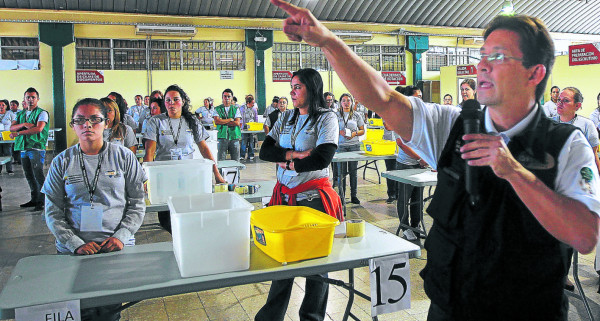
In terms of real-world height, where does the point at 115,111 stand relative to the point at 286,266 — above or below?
above

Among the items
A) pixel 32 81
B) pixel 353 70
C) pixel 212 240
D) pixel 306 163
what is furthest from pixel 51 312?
pixel 32 81

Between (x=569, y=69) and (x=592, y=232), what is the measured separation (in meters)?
15.3

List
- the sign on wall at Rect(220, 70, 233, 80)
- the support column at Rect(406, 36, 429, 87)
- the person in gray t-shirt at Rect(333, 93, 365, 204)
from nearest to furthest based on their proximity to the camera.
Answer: the person in gray t-shirt at Rect(333, 93, 365, 204)
the sign on wall at Rect(220, 70, 233, 80)
the support column at Rect(406, 36, 429, 87)

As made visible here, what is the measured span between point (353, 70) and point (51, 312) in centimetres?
136

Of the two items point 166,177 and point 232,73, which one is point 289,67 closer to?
point 232,73

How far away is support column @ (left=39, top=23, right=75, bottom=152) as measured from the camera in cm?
1362

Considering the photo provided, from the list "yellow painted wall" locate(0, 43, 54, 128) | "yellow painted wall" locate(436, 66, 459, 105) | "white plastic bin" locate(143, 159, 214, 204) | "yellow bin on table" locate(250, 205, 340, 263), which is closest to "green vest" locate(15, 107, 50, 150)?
"white plastic bin" locate(143, 159, 214, 204)

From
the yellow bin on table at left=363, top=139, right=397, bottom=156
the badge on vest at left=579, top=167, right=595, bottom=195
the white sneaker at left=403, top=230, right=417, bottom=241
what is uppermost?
the yellow bin on table at left=363, top=139, right=397, bottom=156

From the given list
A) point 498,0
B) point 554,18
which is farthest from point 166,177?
point 554,18

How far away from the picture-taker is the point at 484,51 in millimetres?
1211

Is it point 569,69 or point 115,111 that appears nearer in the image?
point 115,111

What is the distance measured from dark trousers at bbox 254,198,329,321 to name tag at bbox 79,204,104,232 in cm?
98

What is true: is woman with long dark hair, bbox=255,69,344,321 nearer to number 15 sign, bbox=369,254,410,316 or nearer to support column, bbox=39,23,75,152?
number 15 sign, bbox=369,254,410,316

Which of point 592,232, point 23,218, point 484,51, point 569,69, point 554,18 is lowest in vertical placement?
point 23,218
